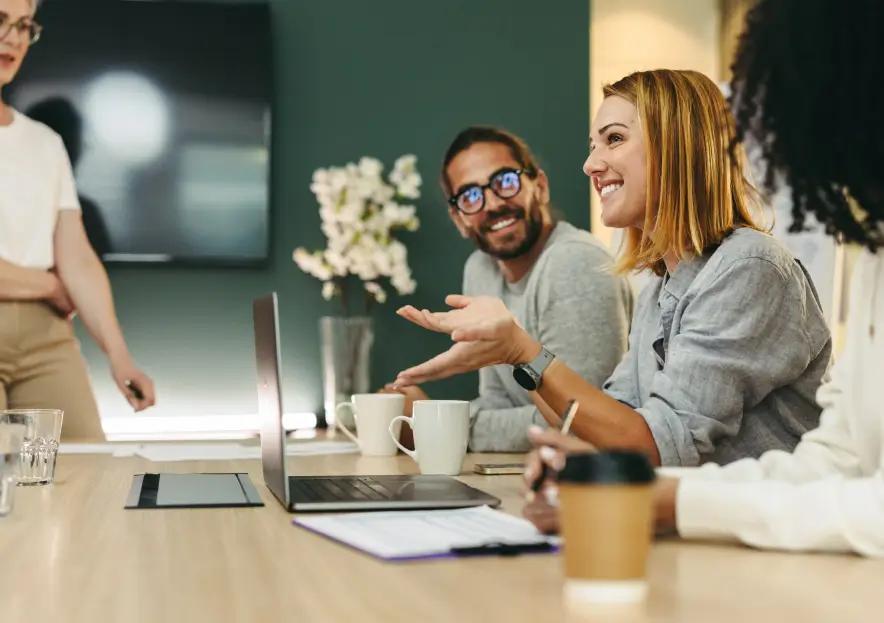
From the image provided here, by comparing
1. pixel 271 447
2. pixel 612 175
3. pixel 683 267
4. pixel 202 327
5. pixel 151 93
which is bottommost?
pixel 202 327

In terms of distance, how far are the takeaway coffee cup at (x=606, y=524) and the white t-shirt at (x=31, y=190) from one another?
2.93 metres

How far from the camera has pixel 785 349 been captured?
174 cm

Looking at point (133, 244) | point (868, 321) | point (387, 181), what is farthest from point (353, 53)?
point (868, 321)

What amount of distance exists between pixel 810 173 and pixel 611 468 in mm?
498

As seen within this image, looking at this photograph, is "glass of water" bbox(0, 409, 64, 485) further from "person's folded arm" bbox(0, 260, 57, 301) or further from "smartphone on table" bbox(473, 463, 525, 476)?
"person's folded arm" bbox(0, 260, 57, 301)

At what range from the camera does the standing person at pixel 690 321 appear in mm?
1712

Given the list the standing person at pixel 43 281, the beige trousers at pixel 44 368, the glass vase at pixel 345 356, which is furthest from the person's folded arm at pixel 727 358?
the standing person at pixel 43 281

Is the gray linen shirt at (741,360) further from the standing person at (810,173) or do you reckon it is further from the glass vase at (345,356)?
the glass vase at (345,356)

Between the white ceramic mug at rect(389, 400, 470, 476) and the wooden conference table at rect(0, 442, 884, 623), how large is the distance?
1.71 feet

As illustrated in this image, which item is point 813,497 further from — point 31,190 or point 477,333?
point 31,190

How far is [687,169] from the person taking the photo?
1.94m

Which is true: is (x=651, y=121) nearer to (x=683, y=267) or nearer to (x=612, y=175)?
(x=612, y=175)

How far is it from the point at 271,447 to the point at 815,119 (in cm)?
77

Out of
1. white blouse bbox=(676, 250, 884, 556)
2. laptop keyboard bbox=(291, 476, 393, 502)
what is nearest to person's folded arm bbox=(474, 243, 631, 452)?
laptop keyboard bbox=(291, 476, 393, 502)
